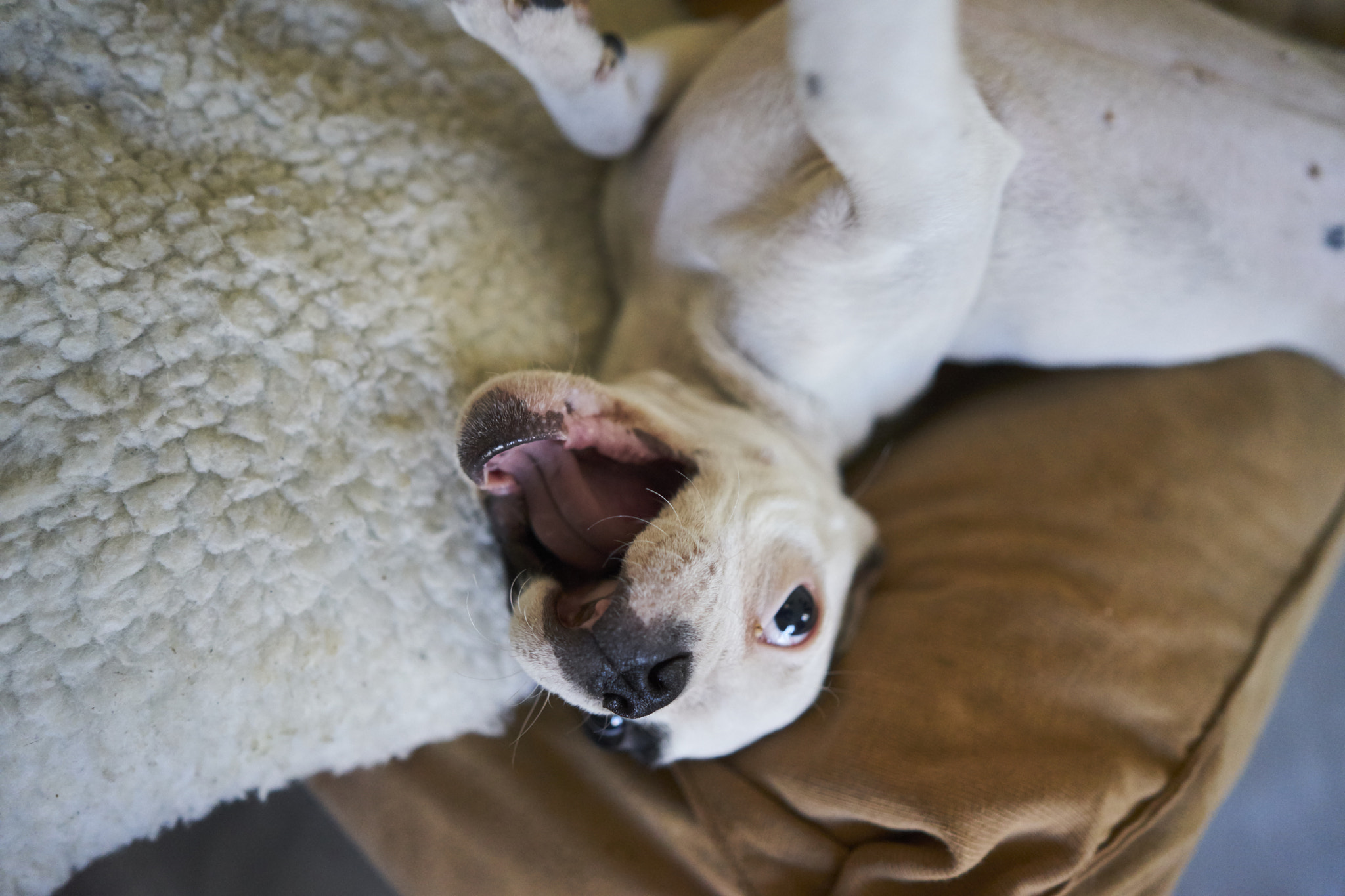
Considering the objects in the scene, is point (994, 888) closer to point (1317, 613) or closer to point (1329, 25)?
point (1317, 613)

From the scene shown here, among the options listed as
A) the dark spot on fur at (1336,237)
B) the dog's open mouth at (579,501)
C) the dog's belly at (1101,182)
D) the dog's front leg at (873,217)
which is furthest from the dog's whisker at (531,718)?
the dark spot on fur at (1336,237)

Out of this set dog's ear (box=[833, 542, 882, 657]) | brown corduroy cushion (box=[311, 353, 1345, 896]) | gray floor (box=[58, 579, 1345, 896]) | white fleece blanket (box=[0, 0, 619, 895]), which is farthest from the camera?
gray floor (box=[58, 579, 1345, 896])

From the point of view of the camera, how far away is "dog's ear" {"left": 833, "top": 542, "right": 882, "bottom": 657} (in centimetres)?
150

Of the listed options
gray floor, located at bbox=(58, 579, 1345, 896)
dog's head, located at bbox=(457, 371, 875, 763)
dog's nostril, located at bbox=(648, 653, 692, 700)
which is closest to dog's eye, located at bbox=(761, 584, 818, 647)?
dog's head, located at bbox=(457, 371, 875, 763)

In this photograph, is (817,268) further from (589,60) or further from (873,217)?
(589,60)

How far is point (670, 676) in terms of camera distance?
3.49 ft

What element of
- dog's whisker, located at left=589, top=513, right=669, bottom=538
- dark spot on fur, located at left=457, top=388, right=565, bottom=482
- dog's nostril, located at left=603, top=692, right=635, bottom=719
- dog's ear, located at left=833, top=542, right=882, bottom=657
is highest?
dark spot on fur, located at left=457, top=388, right=565, bottom=482

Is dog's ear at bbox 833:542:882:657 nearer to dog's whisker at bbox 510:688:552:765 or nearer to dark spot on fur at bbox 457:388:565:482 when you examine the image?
dog's whisker at bbox 510:688:552:765

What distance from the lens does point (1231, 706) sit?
146cm

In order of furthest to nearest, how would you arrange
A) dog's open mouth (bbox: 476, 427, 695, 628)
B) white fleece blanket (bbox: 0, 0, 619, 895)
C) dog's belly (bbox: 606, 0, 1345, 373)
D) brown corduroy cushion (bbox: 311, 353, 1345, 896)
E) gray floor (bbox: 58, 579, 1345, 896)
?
gray floor (bbox: 58, 579, 1345, 896)
dog's belly (bbox: 606, 0, 1345, 373)
brown corduroy cushion (bbox: 311, 353, 1345, 896)
dog's open mouth (bbox: 476, 427, 695, 628)
white fleece blanket (bbox: 0, 0, 619, 895)

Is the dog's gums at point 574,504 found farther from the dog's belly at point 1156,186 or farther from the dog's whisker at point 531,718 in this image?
the dog's belly at point 1156,186

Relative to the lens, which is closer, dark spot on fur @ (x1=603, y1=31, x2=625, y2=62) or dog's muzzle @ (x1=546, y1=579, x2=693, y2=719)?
dog's muzzle @ (x1=546, y1=579, x2=693, y2=719)

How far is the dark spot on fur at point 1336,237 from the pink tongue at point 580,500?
4.76 ft

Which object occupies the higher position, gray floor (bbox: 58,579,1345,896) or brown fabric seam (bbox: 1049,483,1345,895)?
brown fabric seam (bbox: 1049,483,1345,895)
